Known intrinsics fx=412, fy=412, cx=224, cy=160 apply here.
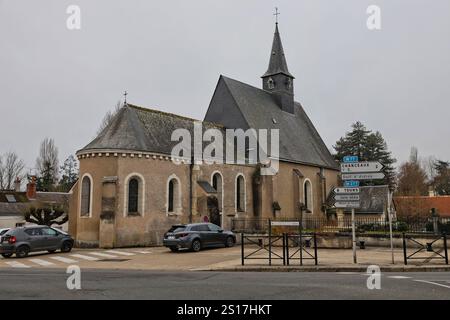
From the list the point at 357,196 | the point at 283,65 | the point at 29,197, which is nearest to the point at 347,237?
the point at 357,196

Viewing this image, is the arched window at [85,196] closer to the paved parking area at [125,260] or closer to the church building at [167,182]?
the church building at [167,182]

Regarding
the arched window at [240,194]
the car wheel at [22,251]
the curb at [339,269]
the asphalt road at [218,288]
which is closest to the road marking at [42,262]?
the car wheel at [22,251]

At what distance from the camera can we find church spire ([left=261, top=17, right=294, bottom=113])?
3906cm

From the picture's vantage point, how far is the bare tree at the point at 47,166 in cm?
5447

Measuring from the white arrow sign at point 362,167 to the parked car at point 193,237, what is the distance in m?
8.38

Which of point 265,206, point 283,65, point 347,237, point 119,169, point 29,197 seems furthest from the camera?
point 29,197

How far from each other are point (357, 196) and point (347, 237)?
779cm

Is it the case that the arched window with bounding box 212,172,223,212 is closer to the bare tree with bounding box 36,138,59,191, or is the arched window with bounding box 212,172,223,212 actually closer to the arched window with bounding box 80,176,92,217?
the arched window with bounding box 80,176,92,217

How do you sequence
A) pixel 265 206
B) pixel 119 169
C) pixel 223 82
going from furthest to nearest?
pixel 223 82
pixel 265 206
pixel 119 169

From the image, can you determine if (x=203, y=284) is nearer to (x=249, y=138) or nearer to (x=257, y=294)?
(x=257, y=294)

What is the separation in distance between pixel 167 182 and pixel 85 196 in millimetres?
4825

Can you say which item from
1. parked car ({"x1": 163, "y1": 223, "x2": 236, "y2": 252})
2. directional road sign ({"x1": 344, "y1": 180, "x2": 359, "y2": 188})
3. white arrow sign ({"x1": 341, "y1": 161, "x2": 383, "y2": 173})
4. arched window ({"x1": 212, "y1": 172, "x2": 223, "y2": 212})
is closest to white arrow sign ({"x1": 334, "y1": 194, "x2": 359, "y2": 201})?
directional road sign ({"x1": 344, "y1": 180, "x2": 359, "y2": 188})

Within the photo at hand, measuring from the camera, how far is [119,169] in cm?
2298

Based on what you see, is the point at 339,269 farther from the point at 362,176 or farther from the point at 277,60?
the point at 277,60
